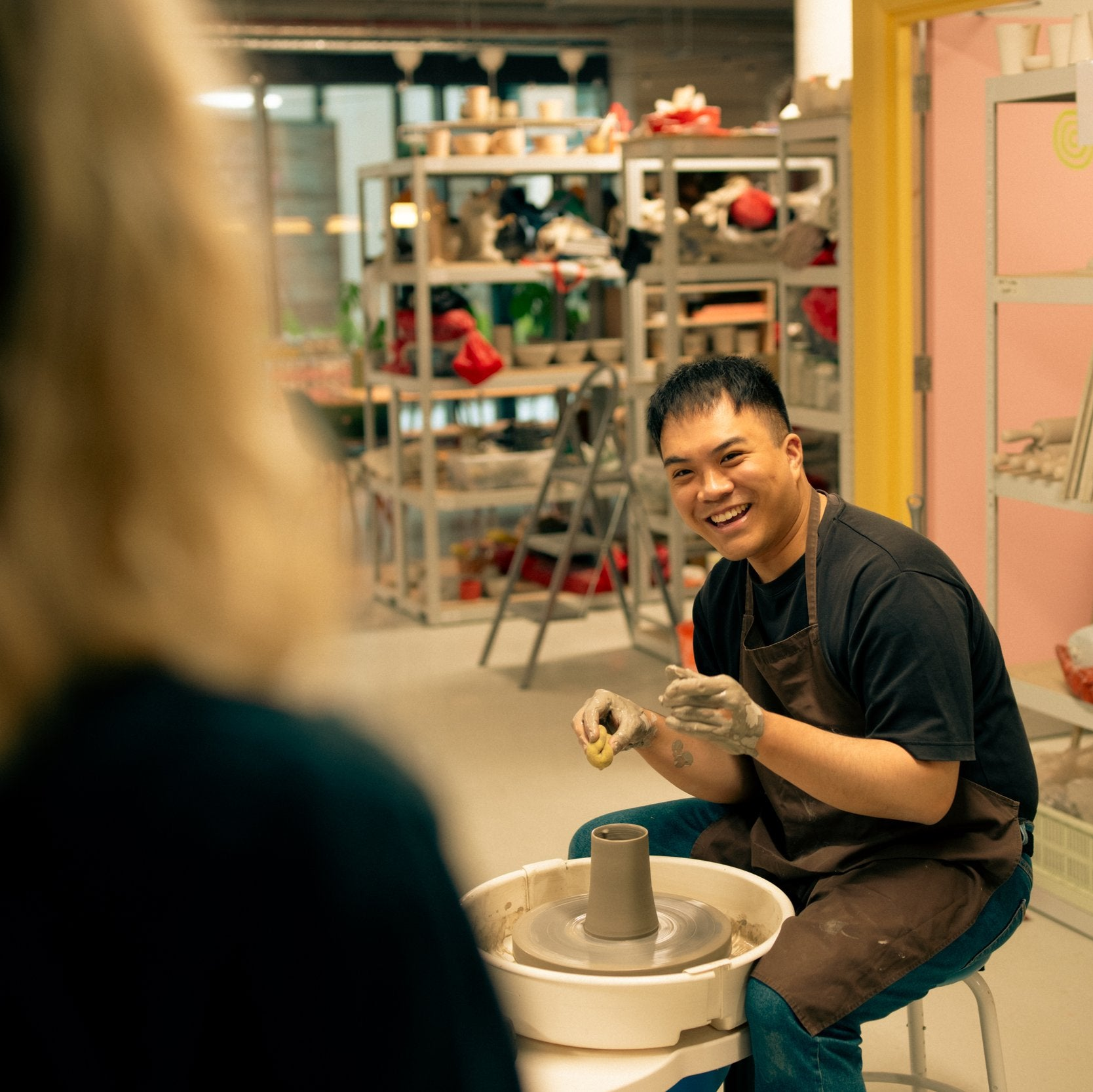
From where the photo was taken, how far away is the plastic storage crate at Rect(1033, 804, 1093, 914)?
3.32 meters

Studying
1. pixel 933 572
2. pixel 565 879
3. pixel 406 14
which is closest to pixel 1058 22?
pixel 933 572

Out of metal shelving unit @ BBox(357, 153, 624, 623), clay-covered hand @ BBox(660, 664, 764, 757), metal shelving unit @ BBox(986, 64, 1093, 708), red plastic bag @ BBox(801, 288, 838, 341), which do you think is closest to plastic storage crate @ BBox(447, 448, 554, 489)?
metal shelving unit @ BBox(357, 153, 624, 623)

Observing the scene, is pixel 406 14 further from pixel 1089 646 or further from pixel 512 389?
pixel 1089 646

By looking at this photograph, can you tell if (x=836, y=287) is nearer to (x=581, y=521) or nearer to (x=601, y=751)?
(x=581, y=521)

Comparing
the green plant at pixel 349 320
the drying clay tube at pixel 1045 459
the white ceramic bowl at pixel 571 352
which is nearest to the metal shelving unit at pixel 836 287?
the drying clay tube at pixel 1045 459

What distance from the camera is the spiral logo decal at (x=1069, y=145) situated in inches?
151

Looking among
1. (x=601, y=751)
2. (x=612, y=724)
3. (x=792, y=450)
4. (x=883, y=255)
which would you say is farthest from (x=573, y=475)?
(x=601, y=751)

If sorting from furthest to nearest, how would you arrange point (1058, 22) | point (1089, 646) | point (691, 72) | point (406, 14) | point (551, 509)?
point (691, 72), point (406, 14), point (551, 509), point (1058, 22), point (1089, 646)

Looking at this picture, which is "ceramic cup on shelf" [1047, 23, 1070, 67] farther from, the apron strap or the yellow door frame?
the apron strap

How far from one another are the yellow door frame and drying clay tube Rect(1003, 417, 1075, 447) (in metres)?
0.81

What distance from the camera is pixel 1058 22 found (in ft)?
13.5

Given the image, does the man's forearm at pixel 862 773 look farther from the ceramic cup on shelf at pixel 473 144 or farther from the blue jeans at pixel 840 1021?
the ceramic cup on shelf at pixel 473 144

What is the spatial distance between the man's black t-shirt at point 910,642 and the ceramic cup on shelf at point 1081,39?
5.97 ft

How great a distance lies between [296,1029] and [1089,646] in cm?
305
